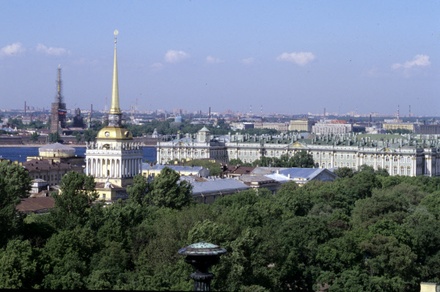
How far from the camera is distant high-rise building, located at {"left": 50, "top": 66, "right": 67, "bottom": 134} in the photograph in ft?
588

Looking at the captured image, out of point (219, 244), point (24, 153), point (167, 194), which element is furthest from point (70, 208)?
point (24, 153)

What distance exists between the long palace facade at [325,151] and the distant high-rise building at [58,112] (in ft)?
279

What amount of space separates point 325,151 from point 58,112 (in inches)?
3866

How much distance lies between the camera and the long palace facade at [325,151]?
81.6 m

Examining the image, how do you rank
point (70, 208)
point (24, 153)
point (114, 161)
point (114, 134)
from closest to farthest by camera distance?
point (70, 208) < point (114, 161) < point (114, 134) < point (24, 153)

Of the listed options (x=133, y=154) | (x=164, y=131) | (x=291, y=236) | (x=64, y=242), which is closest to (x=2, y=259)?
(x=64, y=242)

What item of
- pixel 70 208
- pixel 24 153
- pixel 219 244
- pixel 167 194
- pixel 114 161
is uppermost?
pixel 114 161

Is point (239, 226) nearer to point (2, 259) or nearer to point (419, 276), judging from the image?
point (419, 276)

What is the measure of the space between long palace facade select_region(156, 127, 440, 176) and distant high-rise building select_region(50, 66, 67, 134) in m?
85.1

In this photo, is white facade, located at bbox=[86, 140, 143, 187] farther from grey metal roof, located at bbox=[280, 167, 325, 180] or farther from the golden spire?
grey metal roof, located at bbox=[280, 167, 325, 180]

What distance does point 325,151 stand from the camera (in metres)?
89.2

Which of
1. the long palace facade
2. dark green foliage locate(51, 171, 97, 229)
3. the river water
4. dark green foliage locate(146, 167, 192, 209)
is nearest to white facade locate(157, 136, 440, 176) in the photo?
the long palace facade

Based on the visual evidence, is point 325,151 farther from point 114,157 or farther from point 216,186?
point 114,157

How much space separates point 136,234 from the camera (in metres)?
29.7
